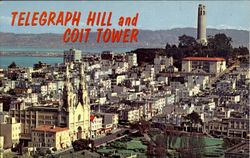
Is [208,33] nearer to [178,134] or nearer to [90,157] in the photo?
[178,134]

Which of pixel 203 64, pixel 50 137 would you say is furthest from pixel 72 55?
pixel 50 137

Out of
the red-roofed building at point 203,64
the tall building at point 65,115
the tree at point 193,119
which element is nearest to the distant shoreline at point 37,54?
the red-roofed building at point 203,64

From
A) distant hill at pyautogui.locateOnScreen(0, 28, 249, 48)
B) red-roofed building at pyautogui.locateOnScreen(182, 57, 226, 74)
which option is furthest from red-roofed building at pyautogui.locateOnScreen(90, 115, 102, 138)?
red-roofed building at pyautogui.locateOnScreen(182, 57, 226, 74)

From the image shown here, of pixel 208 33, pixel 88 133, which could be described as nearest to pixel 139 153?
pixel 88 133

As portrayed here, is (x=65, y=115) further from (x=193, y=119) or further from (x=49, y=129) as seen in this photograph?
(x=193, y=119)

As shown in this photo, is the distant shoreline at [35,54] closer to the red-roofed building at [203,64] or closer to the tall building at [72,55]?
the tall building at [72,55]

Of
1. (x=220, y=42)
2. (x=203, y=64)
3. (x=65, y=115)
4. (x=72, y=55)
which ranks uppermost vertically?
(x=220, y=42)

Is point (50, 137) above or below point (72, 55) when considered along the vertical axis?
below
